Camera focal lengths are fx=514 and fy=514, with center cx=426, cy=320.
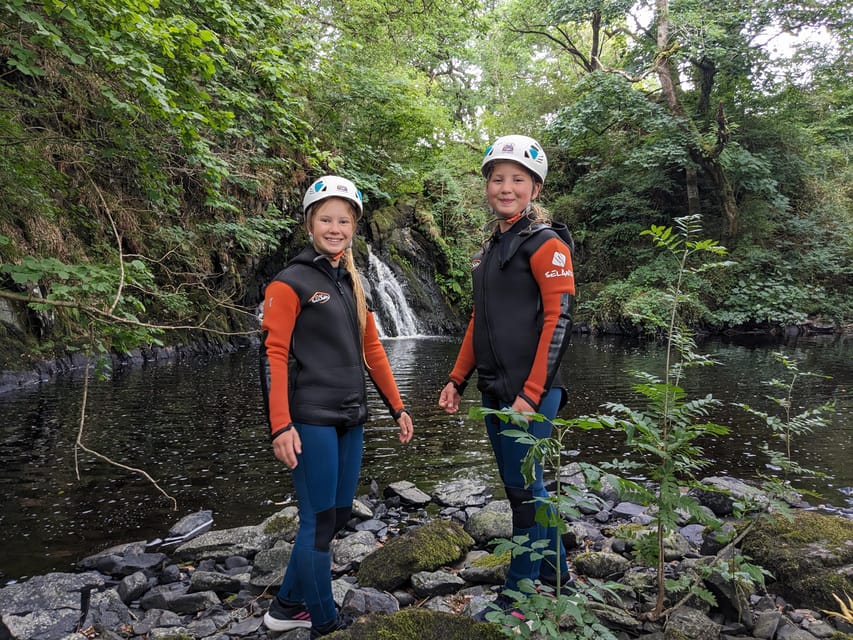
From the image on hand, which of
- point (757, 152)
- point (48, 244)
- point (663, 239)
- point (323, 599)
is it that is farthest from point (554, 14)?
point (323, 599)

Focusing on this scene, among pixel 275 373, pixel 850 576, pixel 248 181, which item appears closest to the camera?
pixel 275 373

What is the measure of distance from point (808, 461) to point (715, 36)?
15.8m

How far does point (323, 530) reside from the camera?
2.55 m

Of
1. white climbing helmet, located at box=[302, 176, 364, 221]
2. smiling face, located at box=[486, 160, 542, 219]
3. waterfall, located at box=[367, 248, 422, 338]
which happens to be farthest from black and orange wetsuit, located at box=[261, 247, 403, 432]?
waterfall, located at box=[367, 248, 422, 338]

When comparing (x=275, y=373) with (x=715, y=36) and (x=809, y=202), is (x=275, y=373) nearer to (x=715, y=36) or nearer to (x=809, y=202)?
(x=715, y=36)

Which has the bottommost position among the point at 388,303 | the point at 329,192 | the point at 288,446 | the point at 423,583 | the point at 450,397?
the point at 423,583

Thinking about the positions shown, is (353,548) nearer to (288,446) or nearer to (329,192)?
(288,446)

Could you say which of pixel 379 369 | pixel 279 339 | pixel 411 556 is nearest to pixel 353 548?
pixel 411 556

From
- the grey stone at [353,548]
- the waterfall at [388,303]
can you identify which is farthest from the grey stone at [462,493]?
the waterfall at [388,303]

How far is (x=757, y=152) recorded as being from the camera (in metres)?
19.7

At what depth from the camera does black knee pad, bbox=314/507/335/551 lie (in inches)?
99.4

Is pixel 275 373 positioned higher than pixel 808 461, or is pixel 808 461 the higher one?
pixel 275 373

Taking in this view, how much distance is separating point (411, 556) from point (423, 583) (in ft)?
0.64

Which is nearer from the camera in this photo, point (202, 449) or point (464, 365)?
point (464, 365)
